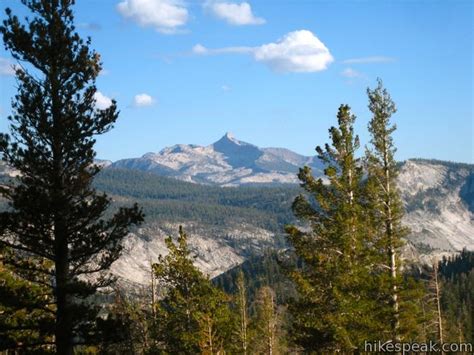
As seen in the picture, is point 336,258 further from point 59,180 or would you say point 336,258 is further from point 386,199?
point 59,180

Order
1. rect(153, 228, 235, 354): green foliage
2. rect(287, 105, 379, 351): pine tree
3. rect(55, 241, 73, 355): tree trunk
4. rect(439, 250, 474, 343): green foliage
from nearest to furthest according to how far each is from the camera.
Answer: rect(55, 241, 73, 355): tree trunk → rect(287, 105, 379, 351): pine tree → rect(153, 228, 235, 354): green foliage → rect(439, 250, 474, 343): green foliage

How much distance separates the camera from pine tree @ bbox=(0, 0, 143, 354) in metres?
18.3

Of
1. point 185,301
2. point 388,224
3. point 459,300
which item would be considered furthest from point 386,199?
point 459,300

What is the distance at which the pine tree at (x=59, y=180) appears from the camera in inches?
720

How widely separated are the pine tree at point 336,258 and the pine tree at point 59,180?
9313mm

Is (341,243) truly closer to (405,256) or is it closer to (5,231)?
(405,256)

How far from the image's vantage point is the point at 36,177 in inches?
748

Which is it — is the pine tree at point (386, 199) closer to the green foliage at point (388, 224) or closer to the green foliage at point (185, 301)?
the green foliage at point (388, 224)

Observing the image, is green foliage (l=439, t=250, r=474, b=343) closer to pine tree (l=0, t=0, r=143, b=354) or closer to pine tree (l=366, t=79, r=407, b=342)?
pine tree (l=366, t=79, r=407, b=342)

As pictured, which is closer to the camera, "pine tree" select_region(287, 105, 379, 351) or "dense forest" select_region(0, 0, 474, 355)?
"dense forest" select_region(0, 0, 474, 355)

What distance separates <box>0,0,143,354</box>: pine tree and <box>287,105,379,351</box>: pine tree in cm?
931

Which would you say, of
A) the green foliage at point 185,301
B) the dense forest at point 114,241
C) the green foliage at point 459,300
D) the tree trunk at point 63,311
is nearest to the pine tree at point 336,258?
the dense forest at point 114,241

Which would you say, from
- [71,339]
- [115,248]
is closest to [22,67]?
[115,248]

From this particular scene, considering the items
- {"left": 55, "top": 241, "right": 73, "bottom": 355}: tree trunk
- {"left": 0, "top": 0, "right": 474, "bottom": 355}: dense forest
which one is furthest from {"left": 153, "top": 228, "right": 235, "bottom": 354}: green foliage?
{"left": 55, "top": 241, "right": 73, "bottom": 355}: tree trunk
